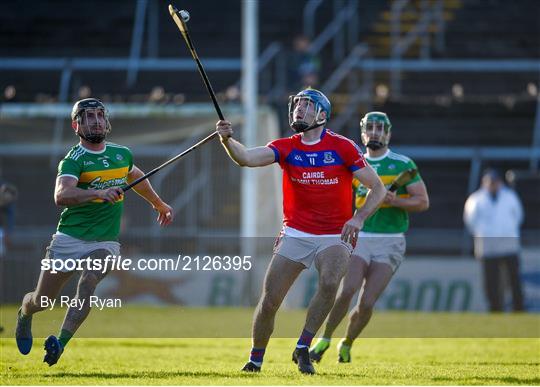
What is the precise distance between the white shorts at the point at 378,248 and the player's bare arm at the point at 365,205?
1757 mm

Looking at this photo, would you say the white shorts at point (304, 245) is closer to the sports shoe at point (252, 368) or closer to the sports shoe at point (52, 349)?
the sports shoe at point (252, 368)

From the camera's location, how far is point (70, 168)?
10.4 m

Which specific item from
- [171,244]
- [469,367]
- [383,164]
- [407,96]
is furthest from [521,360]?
[407,96]

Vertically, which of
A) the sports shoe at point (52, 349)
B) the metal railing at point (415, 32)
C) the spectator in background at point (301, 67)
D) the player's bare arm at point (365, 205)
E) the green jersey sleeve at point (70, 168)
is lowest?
the sports shoe at point (52, 349)

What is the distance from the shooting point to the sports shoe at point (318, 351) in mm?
11641

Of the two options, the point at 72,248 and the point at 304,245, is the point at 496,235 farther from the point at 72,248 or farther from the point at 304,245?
the point at 72,248

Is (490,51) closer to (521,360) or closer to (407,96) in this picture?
(407,96)

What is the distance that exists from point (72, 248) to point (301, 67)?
14.7 m

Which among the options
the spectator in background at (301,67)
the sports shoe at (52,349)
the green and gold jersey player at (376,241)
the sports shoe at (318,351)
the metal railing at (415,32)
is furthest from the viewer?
the metal railing at (415,32)

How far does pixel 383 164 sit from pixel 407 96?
1592 centimetres

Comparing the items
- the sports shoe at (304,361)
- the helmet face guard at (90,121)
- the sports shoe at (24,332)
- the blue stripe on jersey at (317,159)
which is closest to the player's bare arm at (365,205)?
the blue stripe on jersey at (317,159)

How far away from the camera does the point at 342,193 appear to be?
34.8 ft

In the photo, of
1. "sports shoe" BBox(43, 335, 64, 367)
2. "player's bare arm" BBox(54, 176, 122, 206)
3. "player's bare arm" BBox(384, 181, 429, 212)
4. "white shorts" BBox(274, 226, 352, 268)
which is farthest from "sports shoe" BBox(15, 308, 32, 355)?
"player's bare arm" BBox(384, 181, 429, 212)

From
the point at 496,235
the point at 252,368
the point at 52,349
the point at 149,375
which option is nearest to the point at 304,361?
the point at 252,368
